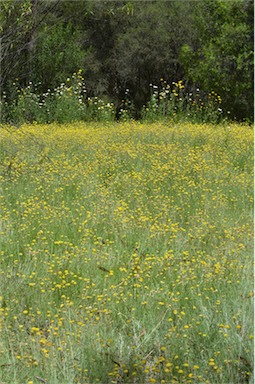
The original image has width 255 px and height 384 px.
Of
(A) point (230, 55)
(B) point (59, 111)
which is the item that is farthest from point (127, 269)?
(A) point (230, 55)

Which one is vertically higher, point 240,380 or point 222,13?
point 222,13

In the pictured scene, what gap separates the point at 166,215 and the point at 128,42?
18.7 meters

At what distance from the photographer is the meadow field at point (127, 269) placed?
123 inches

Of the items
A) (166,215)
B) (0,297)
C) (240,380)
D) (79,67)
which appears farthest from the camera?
(79,67)

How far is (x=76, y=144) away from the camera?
30.2 ft

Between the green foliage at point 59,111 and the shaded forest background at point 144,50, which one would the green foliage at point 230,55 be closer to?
the shaded forest background at point 144,50

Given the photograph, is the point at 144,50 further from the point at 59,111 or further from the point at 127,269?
the point at 127,269

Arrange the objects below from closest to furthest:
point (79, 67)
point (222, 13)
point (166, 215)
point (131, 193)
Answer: point (166, 215), point (131, 193), point (222, 13), point (79, 67)

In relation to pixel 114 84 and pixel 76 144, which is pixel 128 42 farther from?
pixel 76 144

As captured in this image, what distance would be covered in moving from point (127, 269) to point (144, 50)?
19.6m

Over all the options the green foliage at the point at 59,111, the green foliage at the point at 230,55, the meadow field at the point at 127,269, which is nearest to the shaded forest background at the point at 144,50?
the green foliage at the point at 230,55

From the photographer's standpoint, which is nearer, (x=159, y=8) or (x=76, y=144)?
(x=76, y=144)

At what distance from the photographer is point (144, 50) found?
23359 millimetres

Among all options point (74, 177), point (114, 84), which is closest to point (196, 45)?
point (114, 84)
